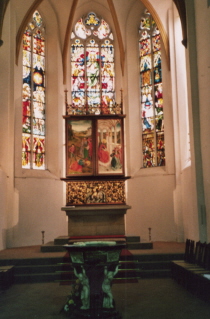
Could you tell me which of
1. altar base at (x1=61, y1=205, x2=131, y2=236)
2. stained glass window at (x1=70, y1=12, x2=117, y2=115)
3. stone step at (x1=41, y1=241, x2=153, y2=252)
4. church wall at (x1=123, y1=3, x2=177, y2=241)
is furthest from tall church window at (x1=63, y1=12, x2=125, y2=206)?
stained glass window at (x1=70, y1=12, x2=117, y2=115)

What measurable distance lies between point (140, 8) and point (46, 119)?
6.19m

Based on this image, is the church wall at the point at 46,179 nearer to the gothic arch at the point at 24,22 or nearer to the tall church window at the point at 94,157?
the gothic arch at the point at 24,22

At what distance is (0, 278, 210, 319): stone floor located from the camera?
707 cm

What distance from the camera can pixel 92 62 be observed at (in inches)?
754

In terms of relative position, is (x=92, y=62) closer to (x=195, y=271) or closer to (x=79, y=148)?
(x=79, y=148)

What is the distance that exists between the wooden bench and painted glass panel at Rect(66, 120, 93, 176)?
524 centimetres

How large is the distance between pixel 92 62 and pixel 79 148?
5.98m

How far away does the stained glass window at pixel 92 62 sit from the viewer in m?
18.9

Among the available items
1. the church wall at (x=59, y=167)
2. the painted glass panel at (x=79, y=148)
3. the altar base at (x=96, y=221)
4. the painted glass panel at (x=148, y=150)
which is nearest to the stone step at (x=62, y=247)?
the altar base at (x=96, y=221)

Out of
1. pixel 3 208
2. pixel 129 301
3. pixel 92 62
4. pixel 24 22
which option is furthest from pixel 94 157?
pixel 129 301

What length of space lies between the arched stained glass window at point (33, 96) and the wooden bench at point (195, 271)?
8720 millimetres

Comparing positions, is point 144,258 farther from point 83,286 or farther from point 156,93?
point 156,93

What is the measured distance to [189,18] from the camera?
1298 cm

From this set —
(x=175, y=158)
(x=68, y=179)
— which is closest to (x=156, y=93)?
(x=175, y=158)
